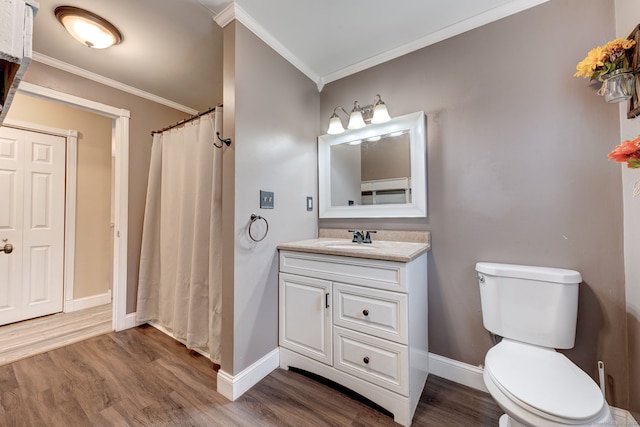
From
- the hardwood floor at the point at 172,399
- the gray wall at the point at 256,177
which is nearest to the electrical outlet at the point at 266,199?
the gray wall at the point at 256,177

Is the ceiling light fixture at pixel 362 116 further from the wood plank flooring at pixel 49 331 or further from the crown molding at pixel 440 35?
the wood plank flooring at pixel 49 331

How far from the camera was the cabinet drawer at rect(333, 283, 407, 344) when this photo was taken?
4.31 ft

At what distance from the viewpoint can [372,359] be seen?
1391 millimetres

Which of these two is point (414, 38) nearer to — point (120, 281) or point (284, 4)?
point (284, 4)

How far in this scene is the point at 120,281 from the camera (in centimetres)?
228

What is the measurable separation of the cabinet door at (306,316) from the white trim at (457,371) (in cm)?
74

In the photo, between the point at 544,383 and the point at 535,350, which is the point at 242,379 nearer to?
the point at 544,383

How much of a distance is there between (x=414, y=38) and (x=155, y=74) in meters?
2.17

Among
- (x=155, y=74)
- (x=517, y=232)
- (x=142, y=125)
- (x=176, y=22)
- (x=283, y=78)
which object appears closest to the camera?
(x=517, y=232)

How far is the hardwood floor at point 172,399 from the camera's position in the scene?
1310mm

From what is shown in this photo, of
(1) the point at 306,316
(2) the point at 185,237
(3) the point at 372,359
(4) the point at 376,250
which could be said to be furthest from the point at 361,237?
(2) the point at 185,237

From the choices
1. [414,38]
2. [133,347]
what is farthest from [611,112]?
[133,347]

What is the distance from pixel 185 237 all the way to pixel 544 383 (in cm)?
230

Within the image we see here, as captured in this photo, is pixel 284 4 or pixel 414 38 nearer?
pixel 284 4
